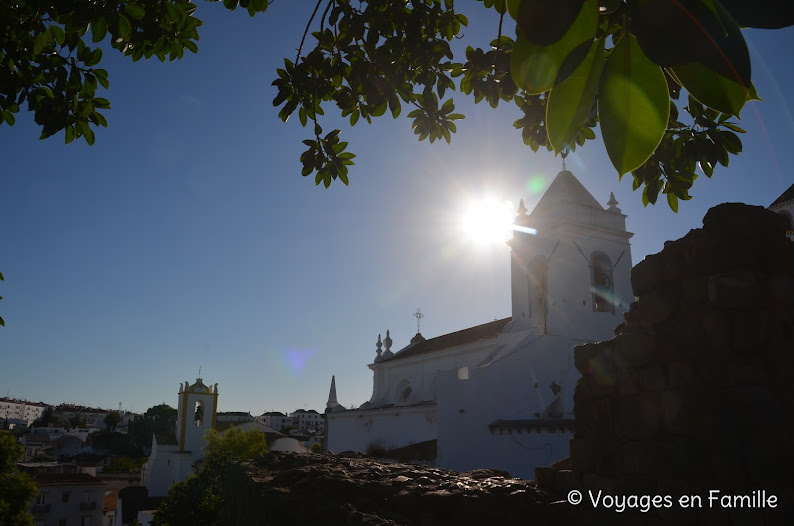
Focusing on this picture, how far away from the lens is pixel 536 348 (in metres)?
17.7

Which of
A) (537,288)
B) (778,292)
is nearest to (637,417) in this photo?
(778,292)

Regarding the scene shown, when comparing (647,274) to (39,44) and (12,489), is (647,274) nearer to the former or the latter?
(39,44)

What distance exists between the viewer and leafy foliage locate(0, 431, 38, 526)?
16719mm

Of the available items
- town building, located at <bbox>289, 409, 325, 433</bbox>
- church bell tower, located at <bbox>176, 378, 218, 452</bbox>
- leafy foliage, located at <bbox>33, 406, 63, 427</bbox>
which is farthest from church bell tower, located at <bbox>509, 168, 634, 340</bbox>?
leafy foliage, located at <bbox>33, 406, 63, 427</bbox>

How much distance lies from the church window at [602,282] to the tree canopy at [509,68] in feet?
53.9

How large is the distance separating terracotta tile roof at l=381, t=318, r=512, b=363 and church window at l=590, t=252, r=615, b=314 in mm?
3897

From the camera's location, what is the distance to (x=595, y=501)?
10.5 ft

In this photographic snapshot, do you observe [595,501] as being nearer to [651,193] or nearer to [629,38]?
[651,193]

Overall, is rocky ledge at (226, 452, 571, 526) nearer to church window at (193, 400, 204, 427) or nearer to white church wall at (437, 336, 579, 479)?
white church wall at (437, 336, 579, 479)

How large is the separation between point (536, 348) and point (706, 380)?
15.1 metres

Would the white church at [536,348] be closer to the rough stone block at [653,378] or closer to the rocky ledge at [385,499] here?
the rough stone block at [653,378]

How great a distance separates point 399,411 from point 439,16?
63.0 feet

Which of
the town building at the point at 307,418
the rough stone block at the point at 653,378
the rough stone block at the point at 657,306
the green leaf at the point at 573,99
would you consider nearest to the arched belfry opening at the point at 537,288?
the rough stone block at the point at 657,306

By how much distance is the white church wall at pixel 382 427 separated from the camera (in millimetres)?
19750
